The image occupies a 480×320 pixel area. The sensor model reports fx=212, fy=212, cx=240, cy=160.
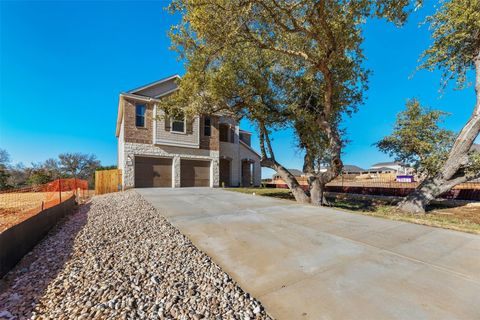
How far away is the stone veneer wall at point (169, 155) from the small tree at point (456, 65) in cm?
1221

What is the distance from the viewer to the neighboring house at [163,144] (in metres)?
14.2

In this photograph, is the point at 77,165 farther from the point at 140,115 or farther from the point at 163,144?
the point at 163,144

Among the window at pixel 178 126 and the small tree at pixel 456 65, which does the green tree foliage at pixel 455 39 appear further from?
the window at pixel 178 126

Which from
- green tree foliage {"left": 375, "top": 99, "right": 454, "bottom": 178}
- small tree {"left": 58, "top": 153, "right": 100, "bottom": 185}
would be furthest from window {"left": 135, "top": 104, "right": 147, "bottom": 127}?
small tree {"left": 58, "top": 153, "right": 100, "bottom": 185}

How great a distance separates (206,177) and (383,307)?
614 inches

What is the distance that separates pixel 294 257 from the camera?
10.6 ft

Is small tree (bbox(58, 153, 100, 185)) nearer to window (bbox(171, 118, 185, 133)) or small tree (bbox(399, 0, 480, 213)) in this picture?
window (bbox(171, 118, 185, 133))

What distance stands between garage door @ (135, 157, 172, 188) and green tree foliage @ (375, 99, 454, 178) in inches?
563

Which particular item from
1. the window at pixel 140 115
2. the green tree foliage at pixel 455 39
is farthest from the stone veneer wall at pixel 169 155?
the green tree foliage at pixel 455 39

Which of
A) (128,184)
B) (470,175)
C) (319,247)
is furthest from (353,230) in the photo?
(128,184)

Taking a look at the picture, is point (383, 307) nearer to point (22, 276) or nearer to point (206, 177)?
point (22, 276)

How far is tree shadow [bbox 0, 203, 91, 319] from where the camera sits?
2242mm

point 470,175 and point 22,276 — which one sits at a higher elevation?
point 470,175

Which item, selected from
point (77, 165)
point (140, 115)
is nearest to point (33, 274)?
point (140, 115)
